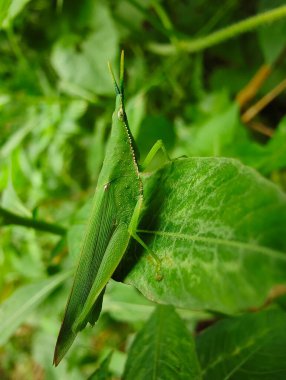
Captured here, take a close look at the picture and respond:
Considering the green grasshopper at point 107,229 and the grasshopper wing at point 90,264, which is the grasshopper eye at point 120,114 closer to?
the green grasshopper at point 107,229

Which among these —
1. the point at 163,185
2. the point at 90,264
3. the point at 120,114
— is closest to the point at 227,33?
the point at 120,114

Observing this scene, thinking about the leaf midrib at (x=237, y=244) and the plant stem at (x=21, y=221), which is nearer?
the leaf midrib at (x=237, y=244)

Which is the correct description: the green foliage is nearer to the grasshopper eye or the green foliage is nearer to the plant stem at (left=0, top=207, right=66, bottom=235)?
the plant stem at (left=0, top=207, right=66, bottom=235)

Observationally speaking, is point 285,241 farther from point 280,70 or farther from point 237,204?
point 280,70

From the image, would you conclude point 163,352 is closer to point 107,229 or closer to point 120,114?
point 107,229

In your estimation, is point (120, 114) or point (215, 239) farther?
point (120, 114)

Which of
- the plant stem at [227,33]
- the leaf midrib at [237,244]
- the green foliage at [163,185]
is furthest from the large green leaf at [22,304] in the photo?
the plant stem at [227,33]

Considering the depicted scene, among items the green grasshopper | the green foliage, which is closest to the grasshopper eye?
the green grasshopper
